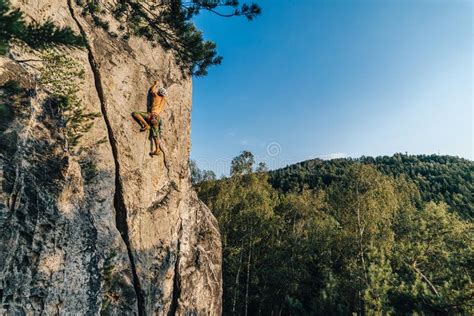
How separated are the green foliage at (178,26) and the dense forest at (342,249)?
1102 centimetres

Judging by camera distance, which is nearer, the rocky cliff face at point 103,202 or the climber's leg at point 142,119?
the rocky cliff face at point 103,202

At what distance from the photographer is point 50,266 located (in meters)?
4.66

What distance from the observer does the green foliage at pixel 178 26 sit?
4.28 metres

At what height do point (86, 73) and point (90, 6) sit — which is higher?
point (86, 73)

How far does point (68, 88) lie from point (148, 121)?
3597 mm

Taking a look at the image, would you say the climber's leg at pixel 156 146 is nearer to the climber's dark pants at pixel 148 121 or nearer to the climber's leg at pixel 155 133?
the climber's leg at pixel 155 133

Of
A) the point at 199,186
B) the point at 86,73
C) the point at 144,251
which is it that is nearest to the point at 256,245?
the point at 199,186

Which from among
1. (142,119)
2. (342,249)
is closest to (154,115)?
(142,119)

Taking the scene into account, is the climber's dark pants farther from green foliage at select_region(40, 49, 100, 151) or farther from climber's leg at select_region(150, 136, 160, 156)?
green foliage at select_region(40, 49, 100, 151)

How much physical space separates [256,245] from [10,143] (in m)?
23.2

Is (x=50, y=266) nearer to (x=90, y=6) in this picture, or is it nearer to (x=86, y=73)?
(x=90, y=6)

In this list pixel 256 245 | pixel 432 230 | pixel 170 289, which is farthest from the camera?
pixel 256 245

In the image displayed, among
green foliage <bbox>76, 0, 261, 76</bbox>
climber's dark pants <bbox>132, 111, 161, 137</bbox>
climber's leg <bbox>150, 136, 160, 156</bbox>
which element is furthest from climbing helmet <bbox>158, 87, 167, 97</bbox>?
green foliage <bbox>76, 0, 261, 76</bbox>

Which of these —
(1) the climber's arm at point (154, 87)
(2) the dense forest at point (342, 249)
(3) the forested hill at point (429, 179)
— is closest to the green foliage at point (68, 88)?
(1) the climber's arm at point (154, 87)
